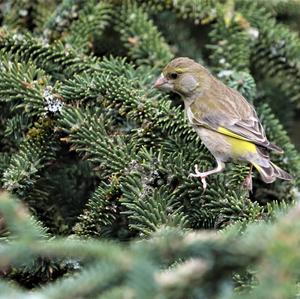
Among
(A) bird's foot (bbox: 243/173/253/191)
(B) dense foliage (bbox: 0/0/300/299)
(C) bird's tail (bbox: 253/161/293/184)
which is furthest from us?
(C) bird's tail (bbox: 253/161/293/184)

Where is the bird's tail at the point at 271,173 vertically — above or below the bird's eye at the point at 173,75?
below

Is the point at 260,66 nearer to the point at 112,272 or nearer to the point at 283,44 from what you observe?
the point at 283,44

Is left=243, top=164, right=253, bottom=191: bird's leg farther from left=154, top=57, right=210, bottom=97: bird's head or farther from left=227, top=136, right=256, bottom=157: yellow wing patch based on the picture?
left=154, top=57, right=210, bottom=97: bird's head

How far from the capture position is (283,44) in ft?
13.5

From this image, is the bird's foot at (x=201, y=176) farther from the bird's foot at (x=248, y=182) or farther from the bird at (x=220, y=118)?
the bird's foot at (x=248, y=182)

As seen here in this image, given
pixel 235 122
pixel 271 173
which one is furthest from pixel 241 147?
pixel 271 173

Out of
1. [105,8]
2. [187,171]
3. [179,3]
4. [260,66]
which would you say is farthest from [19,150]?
[260,66]

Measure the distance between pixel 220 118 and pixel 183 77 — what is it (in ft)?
1.20

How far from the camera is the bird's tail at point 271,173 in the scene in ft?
11.1

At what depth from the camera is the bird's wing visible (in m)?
3.67

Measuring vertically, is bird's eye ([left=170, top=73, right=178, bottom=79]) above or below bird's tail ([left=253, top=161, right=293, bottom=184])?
above

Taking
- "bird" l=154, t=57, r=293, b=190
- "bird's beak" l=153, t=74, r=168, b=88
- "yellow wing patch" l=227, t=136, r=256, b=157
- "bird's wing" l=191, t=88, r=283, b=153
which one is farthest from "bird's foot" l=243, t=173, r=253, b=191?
"bird's beak" l=153, t=74, r=168, b=88

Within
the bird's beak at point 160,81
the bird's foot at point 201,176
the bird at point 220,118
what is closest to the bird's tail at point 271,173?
the bird at point 220,118

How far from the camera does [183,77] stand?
4055 millimetres
